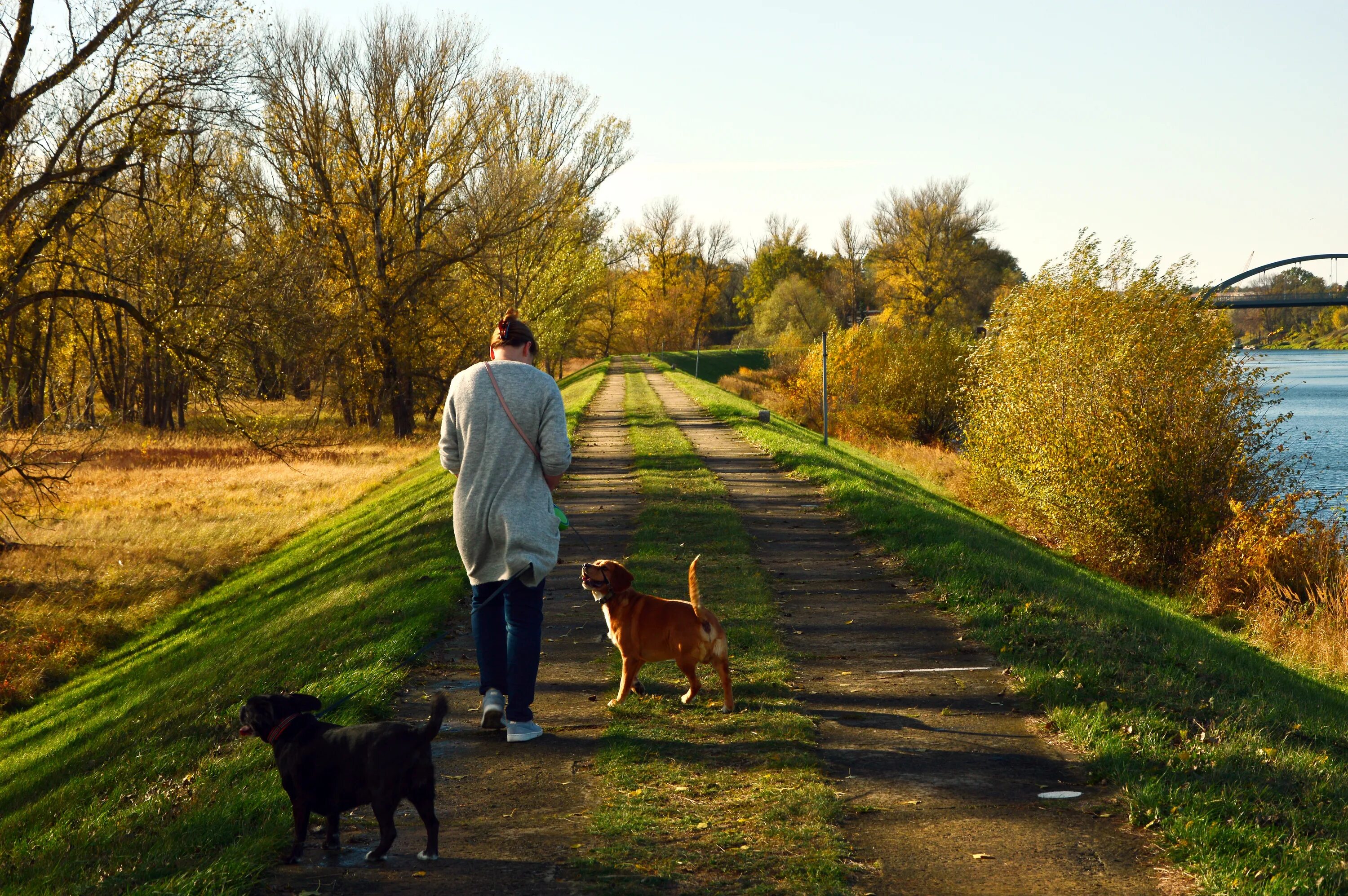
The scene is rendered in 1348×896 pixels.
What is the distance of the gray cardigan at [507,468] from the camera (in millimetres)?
5258

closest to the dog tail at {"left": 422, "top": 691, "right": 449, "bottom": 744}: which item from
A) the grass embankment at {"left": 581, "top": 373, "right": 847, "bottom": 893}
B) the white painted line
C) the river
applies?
the grass embankment at {"left": 581, "top": 373, "right": 847, "bottom": 893}

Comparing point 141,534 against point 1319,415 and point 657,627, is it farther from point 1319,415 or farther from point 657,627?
point 1319,415

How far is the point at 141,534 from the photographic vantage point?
20578 mm

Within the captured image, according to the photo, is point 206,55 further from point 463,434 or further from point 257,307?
point 463,434

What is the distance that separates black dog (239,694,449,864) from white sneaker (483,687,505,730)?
4.63 ft

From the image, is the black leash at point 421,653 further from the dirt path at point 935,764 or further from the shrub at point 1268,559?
the shrub at point 1268,559

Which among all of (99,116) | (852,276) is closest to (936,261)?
(852,276)

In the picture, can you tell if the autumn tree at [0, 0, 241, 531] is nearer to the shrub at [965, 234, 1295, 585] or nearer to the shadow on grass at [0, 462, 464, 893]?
the shadow on grass at [0, 462, 464, 893]

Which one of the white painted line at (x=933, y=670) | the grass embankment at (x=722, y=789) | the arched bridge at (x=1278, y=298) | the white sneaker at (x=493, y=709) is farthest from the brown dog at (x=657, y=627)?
the arched bridge at (x=1278, y=298)

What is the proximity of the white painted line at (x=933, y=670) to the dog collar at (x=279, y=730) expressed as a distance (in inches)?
156

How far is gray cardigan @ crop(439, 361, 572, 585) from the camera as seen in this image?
5258 mm

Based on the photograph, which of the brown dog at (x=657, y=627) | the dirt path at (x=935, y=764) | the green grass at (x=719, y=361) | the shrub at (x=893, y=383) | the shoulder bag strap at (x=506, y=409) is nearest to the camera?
the dirt path at (x=935, y=764)

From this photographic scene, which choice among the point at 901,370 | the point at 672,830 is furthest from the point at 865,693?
the point at 901,370

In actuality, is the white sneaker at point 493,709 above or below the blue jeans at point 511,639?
below
